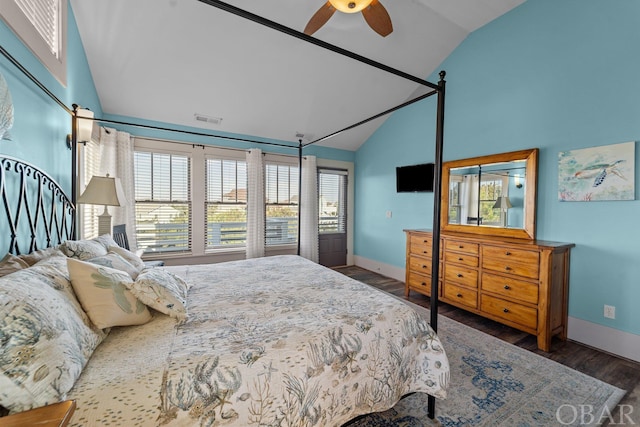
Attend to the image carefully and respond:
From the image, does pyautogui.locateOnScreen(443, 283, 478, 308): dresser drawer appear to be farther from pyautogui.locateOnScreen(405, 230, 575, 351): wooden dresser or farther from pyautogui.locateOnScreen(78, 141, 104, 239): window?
pyautogui.locateOnScreen(78, 141, 104, 239): window

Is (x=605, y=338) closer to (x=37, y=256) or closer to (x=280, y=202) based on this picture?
(x=37, y=256)

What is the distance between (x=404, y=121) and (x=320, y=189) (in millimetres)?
2057

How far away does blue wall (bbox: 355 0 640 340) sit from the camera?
234 centimetres

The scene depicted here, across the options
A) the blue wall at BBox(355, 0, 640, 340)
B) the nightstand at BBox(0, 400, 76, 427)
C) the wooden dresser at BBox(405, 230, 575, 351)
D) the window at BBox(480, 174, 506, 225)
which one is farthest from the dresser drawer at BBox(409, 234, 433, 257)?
the nightstand at BBox(0, 400, 76, 427)

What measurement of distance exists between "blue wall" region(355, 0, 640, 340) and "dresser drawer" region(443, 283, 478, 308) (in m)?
0.87

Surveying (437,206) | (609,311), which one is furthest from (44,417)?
(609,311)

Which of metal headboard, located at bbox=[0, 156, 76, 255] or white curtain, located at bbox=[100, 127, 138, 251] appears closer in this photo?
metal headboard, located at bbox=[0, 156, 76, 255]

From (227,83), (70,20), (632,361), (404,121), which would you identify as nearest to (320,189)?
(404,121)

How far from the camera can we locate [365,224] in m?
5.51

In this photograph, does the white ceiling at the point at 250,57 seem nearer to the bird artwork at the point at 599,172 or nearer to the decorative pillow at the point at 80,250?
the bird artwork at the point at 599,172

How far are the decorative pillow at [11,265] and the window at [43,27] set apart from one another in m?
1.23

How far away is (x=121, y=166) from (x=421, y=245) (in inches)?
172

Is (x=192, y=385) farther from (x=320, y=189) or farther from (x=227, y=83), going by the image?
(x=320, y=189)

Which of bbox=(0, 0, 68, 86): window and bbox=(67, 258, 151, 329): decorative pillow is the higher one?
bbox=(0, 0, 68, 86): window
